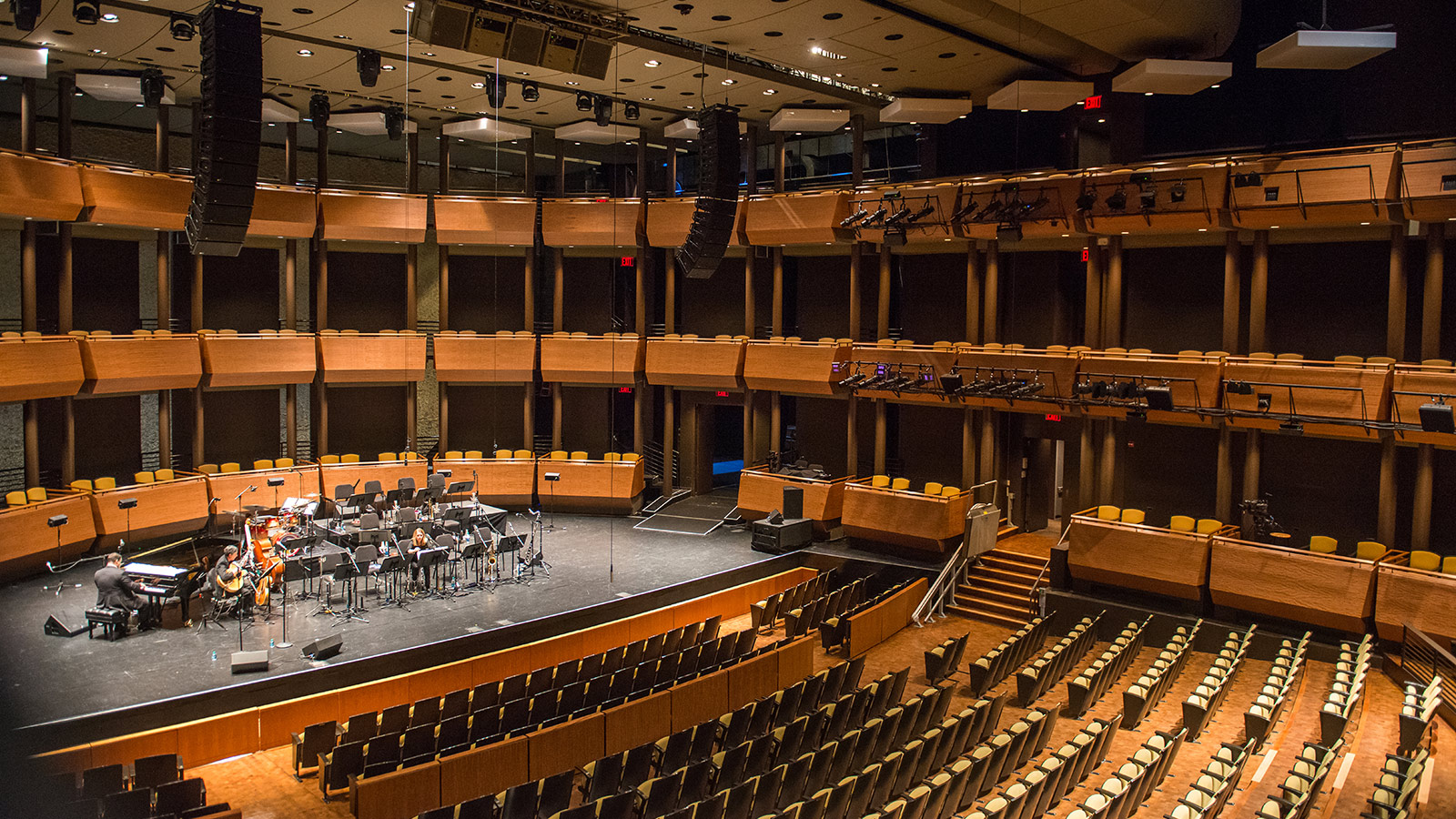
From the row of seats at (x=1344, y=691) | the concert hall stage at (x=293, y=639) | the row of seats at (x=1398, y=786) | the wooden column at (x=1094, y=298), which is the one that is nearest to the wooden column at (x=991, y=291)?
the wooden column at (x=1094, y=298)

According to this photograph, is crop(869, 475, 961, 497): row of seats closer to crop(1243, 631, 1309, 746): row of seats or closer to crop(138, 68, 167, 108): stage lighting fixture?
crop(1243, 631, 1309, 746): row of seats

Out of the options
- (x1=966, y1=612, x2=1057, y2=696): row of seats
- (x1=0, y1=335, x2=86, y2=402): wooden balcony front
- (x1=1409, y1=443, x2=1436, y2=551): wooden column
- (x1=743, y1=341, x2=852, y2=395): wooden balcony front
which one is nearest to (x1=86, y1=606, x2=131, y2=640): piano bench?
(x1=0, y1=335, x2=86, y2=402): wooden balcony front

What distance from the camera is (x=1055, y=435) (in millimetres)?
14133

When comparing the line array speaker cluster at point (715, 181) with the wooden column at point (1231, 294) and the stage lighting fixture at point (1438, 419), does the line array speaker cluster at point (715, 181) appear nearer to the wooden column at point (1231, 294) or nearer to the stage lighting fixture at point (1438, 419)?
the wooden column at point (1231, 294)

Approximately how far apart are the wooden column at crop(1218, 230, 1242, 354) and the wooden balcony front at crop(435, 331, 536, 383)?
10782 millimetres

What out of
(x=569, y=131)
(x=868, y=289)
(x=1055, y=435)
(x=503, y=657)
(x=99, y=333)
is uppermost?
(x=569, y=131)

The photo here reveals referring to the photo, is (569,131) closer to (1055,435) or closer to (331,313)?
(331,313)

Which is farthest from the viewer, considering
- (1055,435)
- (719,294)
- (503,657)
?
(719,294)

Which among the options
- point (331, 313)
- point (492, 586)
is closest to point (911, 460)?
point (492, 586)

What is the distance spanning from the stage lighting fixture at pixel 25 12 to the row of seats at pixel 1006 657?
39.3ft

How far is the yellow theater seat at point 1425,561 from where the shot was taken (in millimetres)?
9930

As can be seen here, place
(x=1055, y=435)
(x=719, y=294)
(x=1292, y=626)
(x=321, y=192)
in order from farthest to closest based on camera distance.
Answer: (x=719, y=294) < (x=321, y=192) < (x=1055, y=435) < (x=1292, y=626)

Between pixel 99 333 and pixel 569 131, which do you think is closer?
pixel 99 333

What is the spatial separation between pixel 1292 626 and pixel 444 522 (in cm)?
1036
